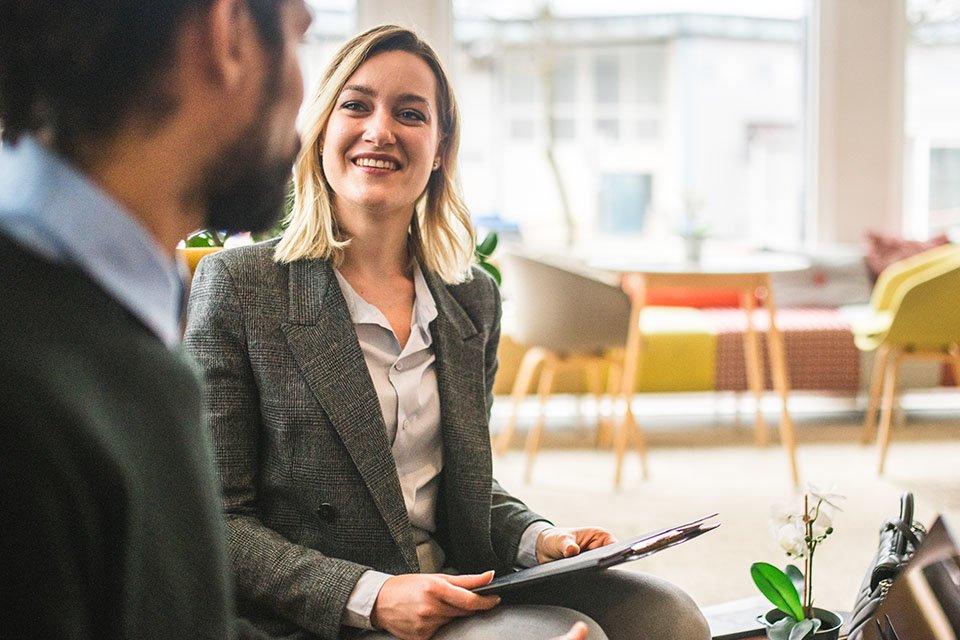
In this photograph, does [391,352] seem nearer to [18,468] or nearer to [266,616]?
[266,616]

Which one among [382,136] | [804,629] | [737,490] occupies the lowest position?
[737,490]

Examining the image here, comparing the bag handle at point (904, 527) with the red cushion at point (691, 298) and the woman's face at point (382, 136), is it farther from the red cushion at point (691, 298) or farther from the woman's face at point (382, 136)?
the red cushion at point (691, 298)

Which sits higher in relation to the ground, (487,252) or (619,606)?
(487,252)

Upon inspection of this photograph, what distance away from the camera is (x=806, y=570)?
1600mm

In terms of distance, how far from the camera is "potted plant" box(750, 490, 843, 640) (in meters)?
1.60

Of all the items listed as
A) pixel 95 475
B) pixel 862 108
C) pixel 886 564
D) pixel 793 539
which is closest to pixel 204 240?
pixel 793 539

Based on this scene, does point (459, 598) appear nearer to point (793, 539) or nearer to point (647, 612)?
point (647, 612)

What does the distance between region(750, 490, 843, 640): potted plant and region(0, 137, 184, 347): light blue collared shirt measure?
45.8 inches

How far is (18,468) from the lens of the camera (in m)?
0.57

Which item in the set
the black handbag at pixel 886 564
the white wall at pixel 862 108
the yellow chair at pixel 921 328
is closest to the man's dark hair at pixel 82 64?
the black handbag at pixel 886 564

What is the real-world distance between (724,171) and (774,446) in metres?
2.06

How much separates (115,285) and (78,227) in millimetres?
40

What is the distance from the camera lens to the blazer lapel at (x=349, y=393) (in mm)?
1402

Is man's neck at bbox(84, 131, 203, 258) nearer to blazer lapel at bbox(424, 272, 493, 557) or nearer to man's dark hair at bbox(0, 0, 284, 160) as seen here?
man's dark hair at bbox(0, 0, 284, 160)
